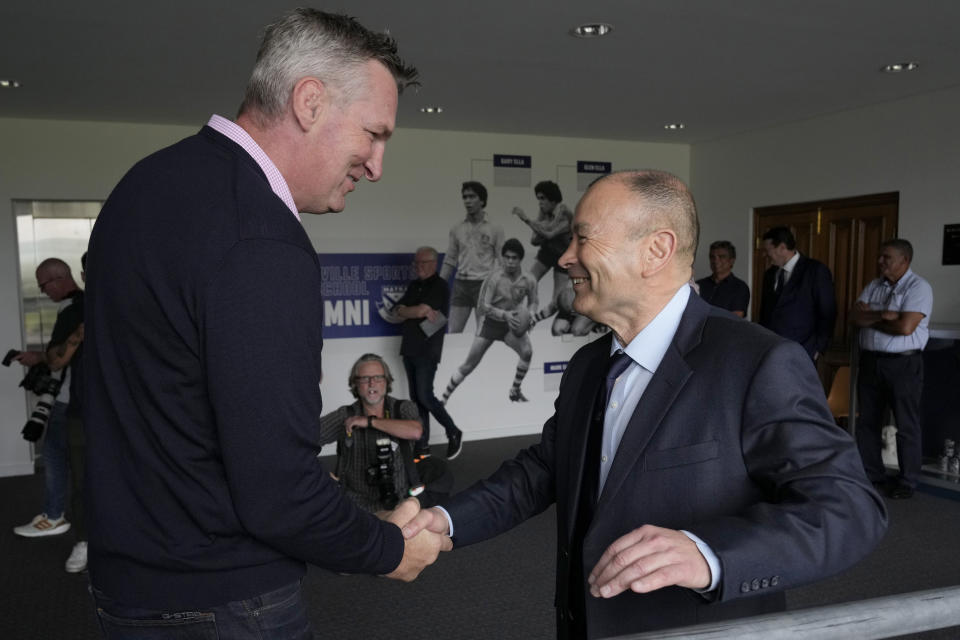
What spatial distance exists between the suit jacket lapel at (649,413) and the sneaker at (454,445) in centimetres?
536

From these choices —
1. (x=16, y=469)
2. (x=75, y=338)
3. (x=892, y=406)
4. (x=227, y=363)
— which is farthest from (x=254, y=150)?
(x=16, y=469)

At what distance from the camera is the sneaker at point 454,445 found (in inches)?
260

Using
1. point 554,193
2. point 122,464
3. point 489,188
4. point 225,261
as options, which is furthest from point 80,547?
point 554,193

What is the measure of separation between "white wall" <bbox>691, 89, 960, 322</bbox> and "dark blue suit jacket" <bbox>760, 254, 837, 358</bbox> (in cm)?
83

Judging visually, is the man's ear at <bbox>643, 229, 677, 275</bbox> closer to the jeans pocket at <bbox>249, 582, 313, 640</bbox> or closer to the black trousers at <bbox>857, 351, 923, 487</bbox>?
the jeans pocket at <bbox>249, 582, 313, 640</bbox>

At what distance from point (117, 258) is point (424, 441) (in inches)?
209

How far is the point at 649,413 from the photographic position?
1.28 m

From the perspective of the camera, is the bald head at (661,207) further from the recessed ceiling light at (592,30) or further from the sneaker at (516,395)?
the sneaker at (516,395)

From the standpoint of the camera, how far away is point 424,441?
6.26 metres

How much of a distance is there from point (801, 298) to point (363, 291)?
3.79 metres

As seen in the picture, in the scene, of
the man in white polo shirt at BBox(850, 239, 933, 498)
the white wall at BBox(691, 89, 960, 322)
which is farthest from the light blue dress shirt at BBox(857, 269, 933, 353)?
the white wall at BBox(691, 89, 960, 322)

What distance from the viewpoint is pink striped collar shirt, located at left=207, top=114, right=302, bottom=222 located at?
3.80 feet

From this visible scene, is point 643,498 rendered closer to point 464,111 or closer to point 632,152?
point 464,111

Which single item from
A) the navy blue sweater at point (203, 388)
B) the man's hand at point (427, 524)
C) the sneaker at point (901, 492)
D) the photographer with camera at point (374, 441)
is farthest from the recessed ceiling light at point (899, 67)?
the navy blue sweater at point (203, 388)
